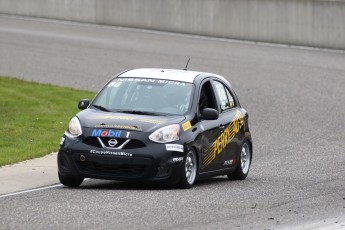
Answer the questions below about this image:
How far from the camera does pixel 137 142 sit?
47.5 feet

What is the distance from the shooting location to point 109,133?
14.5 m

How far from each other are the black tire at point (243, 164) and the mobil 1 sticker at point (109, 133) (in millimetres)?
2681

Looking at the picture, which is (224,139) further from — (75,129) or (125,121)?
(75,129)

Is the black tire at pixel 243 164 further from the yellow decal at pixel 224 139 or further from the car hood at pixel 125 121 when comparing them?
the car hood at pixel 125 121

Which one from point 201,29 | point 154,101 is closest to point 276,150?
point 154,101

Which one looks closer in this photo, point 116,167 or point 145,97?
point 116,167

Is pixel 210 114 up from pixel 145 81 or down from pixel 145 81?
down

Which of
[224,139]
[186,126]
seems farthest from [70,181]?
[224,139]

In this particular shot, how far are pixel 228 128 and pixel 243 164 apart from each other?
36.6 inches

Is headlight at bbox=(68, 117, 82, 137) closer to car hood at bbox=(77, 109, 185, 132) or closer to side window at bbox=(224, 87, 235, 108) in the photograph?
car hood at bbox=(77, 109, 185, 132)

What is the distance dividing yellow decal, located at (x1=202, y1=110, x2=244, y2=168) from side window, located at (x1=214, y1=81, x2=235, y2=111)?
169 millimetres

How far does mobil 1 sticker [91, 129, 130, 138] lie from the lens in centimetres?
1445

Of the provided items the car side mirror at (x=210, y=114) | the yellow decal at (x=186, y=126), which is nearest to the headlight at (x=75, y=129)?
the yellow decal at (x=186, y=126)

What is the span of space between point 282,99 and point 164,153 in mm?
13481
